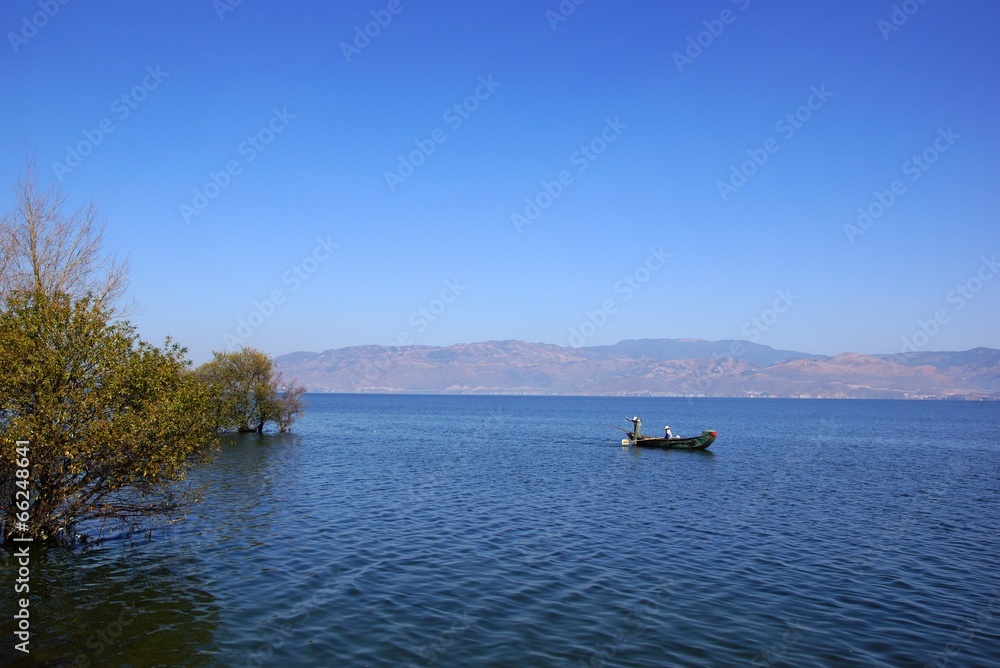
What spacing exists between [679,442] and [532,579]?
162ft

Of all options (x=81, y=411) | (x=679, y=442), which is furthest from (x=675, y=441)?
(x=81, y=411)

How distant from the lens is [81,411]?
1970 cm

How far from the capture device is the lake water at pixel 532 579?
1458 cm

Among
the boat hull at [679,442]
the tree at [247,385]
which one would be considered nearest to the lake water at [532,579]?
the boat hull at [679,442]

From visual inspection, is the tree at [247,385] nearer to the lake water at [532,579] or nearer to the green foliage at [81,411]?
the lake water at [532,579]

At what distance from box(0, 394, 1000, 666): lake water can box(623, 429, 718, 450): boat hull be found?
24245mm

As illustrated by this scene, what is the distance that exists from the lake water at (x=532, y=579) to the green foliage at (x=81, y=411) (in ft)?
7.19

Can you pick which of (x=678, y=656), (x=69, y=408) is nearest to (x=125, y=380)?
(x=69, y=408)

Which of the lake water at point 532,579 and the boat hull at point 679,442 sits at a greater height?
the boat hull at point 679,442

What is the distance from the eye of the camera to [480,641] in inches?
589

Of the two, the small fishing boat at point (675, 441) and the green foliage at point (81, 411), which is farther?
the small fishing boat at point (675, 441)

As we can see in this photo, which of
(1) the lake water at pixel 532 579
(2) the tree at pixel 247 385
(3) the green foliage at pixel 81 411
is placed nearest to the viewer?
(1) the lake water at pixel 532 579

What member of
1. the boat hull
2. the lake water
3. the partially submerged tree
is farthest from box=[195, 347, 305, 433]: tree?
the partially submerged tree

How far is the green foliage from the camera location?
60.9ft
